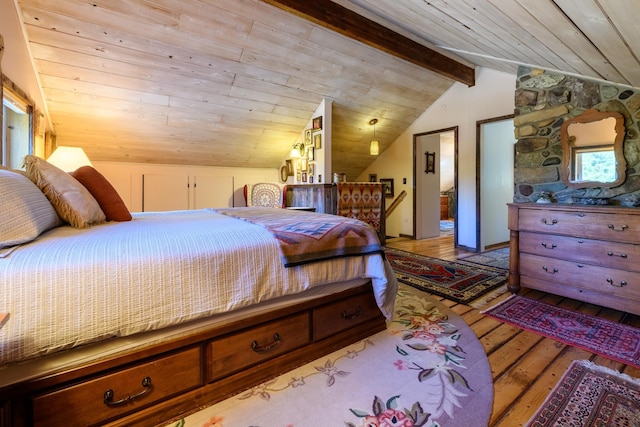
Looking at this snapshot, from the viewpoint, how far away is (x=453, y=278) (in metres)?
3.13

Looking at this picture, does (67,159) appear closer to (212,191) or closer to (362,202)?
(212,191)

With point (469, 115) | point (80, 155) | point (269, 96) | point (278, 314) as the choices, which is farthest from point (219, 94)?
point (469, 115)

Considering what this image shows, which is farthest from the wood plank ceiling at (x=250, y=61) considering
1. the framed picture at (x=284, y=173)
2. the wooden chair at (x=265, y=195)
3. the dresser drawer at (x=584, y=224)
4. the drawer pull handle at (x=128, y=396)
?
the drawer pull handle at (x=128, y=396)

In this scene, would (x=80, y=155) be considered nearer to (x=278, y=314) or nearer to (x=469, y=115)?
(x=278, y=314)

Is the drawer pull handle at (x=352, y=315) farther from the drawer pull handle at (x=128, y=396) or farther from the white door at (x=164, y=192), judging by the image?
the white door at (x=164, y=192)

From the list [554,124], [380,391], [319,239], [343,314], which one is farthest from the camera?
[554,124]

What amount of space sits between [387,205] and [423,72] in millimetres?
2532

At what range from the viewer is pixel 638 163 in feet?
7.89

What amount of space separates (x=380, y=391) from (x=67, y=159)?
3.25 m

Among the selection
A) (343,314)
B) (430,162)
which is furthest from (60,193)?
(430,162)

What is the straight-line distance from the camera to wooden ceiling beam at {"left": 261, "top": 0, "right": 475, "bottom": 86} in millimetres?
2737

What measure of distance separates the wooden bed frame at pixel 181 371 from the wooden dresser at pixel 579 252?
1.77 metres

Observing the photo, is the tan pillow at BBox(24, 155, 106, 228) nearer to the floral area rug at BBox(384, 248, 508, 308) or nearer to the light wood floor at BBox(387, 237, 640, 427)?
the light wood floor at BBox(387, 237, 640, 427)

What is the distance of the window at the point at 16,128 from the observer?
236 centimetres
